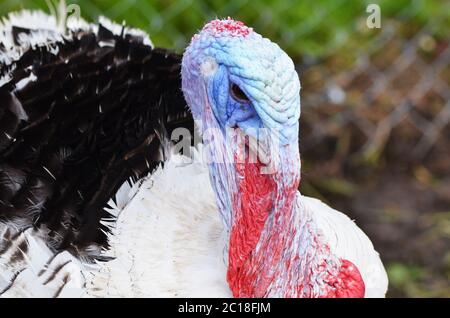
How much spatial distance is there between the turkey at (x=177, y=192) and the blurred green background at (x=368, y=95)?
1.21 metres

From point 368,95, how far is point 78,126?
1.87 metres

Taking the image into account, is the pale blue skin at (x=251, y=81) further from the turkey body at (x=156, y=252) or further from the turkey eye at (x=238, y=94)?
the turkey body at (x=156, y=252)

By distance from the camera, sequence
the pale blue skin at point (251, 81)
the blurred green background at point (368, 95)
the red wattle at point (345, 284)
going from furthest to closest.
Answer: the blurred green background at point (368, 95) < the red wattle at point (345, 284) < the pale blue skin at point (251, 81)

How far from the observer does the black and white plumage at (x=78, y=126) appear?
1.86 meters

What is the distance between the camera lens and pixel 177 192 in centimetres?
193

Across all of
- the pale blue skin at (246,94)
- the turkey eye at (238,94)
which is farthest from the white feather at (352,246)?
the turkey eye at (238,94)

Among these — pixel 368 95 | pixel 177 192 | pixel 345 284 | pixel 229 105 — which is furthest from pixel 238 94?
pixel 368 95

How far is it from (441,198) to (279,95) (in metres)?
1.76

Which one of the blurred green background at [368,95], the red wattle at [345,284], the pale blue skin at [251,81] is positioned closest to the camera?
the pale blue skin at [251,81]

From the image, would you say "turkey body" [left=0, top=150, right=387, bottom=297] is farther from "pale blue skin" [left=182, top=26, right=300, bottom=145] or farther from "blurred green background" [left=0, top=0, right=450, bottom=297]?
"blurred green background" [left=0, top=0, right=450, bottom=297]

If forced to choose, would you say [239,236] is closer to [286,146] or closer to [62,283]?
[286,146]

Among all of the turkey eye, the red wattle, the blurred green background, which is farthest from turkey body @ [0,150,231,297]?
the blurred green background

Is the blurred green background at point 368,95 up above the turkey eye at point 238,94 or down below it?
above

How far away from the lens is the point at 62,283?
1771mm
